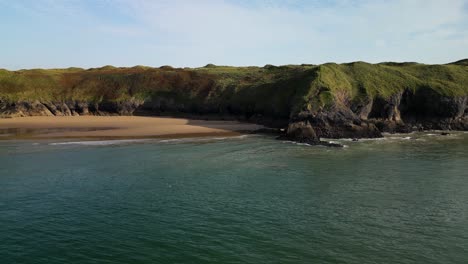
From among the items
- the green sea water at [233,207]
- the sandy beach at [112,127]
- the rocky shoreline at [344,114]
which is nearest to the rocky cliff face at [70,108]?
the rocky shoreline at [344,114]

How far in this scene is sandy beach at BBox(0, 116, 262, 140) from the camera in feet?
243

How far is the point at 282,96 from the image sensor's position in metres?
→ 89.9

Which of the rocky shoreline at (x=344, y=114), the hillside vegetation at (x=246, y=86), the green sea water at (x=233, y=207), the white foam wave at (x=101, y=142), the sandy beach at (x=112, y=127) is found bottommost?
the green sea water at (x=233, y=207)

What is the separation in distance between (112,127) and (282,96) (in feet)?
115

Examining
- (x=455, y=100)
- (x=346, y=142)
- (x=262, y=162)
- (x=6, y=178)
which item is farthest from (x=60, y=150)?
(x=455, y=100)

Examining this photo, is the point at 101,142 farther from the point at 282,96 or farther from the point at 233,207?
the point at 282,96

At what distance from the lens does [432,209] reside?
3091cm

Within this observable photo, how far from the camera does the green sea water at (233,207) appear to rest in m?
23.3

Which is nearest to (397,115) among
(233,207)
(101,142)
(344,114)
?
(344,114)

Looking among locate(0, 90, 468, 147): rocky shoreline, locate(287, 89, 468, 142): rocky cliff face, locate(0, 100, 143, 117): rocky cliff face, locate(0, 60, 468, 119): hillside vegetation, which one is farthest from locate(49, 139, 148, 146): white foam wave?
locate(0, 100, 143, 117): rocky cliff face

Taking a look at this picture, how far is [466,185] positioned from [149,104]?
79.8 meters

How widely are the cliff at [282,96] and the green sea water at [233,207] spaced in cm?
2272

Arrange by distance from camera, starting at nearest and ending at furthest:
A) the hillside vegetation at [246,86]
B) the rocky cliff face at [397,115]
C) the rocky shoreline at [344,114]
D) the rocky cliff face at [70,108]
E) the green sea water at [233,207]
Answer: the green sea water at [233,207] < the rocky shoreline at [344,114] < the rocky cliff face at [397,115] < the hillside vegetation at [246,86] < the rocky cliff face at [70,108]

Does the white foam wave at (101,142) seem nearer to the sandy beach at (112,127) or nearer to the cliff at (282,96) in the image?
the sandy beach at (112,127)
